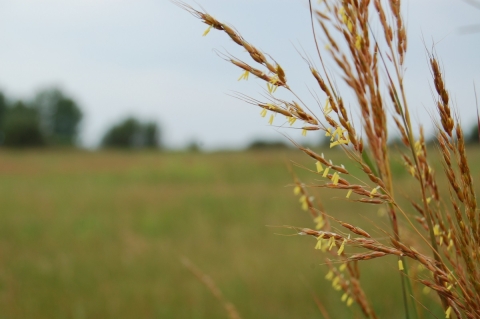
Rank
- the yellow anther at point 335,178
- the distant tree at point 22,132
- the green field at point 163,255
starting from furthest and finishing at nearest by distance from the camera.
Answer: the distant tree at point 22,132 < the green field at point 163,255 < the yellow anther at point 335,178

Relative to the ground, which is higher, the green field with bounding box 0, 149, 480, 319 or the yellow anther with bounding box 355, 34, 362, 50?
the yellow anther with bounding box 355, 34, 362, 50

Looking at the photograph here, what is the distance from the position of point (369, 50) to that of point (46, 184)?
13.1 metres

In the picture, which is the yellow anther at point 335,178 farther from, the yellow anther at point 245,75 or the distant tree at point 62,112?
the distant tree at point 62,112

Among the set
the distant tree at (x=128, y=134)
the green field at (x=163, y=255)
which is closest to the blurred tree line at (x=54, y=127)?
the distant tree at (x=128, y=134)

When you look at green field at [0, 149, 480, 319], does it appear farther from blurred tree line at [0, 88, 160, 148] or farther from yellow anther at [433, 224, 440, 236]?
blurred tree line at [0, 88, 160, 148]

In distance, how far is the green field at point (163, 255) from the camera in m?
4.14

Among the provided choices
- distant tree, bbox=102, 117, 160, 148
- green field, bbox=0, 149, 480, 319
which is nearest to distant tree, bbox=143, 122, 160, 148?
distant tree, bbox=102, 117, 160, 148

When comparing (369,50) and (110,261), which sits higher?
(369,50)

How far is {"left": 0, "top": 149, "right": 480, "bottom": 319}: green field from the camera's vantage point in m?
4.14

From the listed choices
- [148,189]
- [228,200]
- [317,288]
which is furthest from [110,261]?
[148,189]

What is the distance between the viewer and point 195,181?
14.0m

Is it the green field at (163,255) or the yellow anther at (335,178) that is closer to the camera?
the yellow anther at (335,178)

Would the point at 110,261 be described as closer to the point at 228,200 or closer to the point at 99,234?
the point at 99,234

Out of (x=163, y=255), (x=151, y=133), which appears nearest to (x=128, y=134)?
(x=151, y=133)
